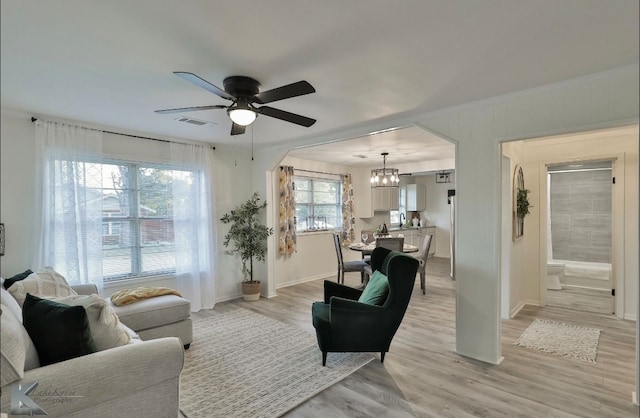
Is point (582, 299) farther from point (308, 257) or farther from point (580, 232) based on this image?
point (308, 257)

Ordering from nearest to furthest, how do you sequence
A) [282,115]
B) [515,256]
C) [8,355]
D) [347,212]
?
[8,355], [282,115], [515,256], [347,212]

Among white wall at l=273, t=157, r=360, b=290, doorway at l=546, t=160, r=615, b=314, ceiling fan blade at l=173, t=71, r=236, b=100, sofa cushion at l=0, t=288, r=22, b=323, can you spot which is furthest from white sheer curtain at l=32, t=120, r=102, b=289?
doorway at l=546, t=160, r=615, b=314

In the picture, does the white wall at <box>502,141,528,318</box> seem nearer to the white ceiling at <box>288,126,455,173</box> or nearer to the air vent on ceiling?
the white ceiling at <box>288,126,455,173</box>

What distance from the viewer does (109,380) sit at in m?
1.58

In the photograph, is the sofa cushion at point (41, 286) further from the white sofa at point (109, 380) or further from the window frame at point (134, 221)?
the window frame at point (134, 221)

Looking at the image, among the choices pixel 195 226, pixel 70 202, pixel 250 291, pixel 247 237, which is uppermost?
pixel 70 202

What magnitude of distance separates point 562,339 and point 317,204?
431cm

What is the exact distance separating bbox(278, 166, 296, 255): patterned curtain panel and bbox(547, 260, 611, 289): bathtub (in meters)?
4.17

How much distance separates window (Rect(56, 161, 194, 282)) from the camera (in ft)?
12.3

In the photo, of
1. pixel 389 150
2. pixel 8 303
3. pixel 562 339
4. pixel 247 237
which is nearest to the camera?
pixel 8 303

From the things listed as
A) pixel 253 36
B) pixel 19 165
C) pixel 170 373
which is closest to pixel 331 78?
pixel 253 36

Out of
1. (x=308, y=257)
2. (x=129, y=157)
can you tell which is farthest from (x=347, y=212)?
(x=129, y=157)

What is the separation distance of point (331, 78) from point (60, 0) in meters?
1.55

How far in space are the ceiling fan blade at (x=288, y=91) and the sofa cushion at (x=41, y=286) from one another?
214 centimetres
